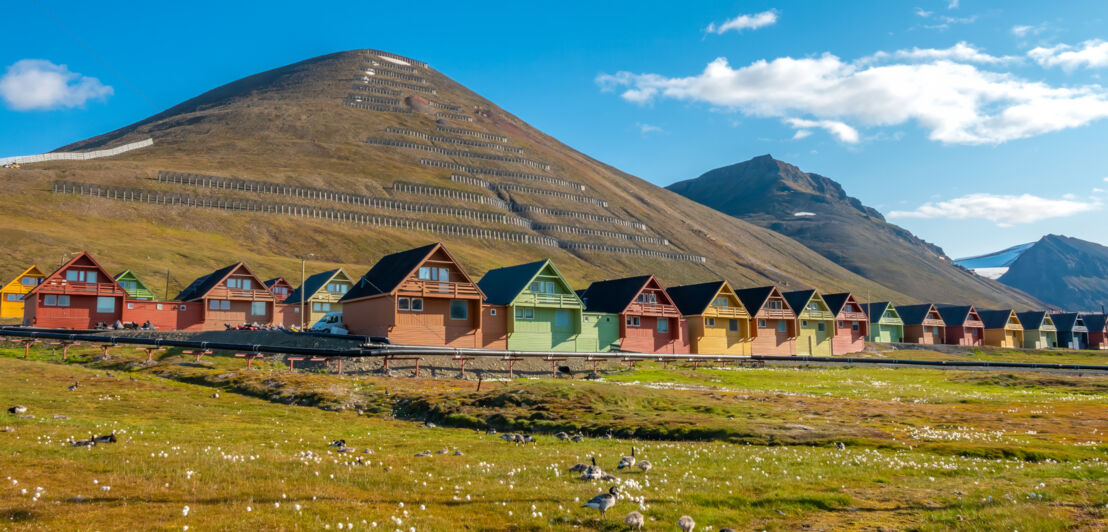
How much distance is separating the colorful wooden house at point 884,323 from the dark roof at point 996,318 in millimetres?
21812

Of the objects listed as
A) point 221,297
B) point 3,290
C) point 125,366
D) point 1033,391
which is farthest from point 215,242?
point 1033,391

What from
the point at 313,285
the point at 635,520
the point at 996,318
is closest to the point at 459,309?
the point at 313,285

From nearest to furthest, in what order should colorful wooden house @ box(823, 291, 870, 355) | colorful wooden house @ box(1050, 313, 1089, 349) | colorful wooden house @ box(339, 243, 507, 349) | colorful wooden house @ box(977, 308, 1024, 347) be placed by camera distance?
1. colorful wooden house @ box(339, 243, 507, 349)
2. colorful wooden house @ box(823, 291, 870, 355)
3. colorful wooden house @ box(977, 308, 1024, 347)
4. colorful wooden house @ box(1050, 313, 1089, 349)

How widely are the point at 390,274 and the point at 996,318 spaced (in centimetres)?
11890

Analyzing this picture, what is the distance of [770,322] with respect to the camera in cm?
8812

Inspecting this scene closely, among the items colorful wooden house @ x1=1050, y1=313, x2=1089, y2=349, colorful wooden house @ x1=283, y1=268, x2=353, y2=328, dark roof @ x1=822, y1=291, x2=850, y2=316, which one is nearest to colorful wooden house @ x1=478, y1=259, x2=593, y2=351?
colorful wooden house @ x1=283, y1=268, x2=353, y2=328

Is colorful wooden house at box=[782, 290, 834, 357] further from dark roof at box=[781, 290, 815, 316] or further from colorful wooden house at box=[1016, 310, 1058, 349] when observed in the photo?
colorful wooden house at box=[1016, 310, 1058, 349]

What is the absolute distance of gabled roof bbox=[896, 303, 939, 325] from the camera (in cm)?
11931

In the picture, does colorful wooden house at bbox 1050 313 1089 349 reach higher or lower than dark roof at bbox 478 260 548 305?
lower

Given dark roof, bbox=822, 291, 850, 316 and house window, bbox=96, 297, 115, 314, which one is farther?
dark roof, bbox=822, 291, 850, 316

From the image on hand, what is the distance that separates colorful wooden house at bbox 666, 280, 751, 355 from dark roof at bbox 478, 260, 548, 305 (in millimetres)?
21384

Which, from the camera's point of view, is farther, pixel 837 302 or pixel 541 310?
pixel 837 302

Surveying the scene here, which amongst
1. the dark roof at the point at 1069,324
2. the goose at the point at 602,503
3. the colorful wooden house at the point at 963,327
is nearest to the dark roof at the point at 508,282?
the goose at the point at 602,503

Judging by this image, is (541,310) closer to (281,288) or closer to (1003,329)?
(281,288)
